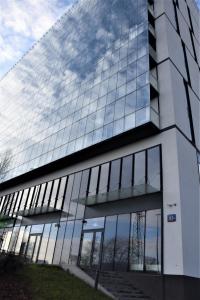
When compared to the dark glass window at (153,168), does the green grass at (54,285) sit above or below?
below

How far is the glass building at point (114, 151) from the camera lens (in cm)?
1747

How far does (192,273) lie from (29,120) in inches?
1188

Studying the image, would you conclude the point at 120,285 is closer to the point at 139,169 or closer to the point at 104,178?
the point at 139,169

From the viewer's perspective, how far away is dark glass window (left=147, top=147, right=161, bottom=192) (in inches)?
719

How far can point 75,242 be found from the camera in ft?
72.7

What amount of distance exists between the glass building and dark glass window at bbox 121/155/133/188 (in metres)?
0.09

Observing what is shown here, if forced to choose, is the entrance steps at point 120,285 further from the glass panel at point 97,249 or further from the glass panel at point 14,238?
the glass panel at point 14,238

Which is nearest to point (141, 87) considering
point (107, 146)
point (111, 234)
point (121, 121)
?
point (121, 121)

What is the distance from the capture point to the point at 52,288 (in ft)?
45.3

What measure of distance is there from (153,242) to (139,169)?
18.1 feet

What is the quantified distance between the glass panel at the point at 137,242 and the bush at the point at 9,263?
22.5 feet

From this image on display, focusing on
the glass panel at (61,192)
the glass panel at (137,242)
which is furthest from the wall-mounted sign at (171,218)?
the glass panel at (61,192)

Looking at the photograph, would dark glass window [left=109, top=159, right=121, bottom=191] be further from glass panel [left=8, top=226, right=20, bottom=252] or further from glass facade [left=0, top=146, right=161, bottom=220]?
glass panel [left=8, top=226, right=20, bottom=252]

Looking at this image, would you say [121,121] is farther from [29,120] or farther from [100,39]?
[29,120]
